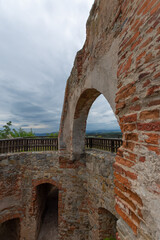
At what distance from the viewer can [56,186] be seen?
213 inches

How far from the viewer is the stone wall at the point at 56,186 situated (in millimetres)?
4602

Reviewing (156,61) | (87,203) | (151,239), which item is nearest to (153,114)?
(156,61)

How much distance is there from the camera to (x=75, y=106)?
4645 mm

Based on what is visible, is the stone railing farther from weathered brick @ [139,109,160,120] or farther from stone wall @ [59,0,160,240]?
weathered brick @ [139,109,160,120]

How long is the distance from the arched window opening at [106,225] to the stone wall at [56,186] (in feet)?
0.63

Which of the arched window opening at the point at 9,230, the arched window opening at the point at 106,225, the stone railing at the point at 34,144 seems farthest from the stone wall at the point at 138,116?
the arched window opening at the point at 9,230

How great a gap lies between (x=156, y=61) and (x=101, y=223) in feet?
16.0

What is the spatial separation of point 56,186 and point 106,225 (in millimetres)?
2480

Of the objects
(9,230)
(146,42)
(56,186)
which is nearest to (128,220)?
(146,42)

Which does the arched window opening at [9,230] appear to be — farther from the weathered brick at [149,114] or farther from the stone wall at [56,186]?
the weathered brick at [149,114]

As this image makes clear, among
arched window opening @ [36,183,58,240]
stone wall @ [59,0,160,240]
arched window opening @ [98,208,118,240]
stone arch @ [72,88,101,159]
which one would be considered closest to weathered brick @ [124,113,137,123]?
stone wall @ [59,0,160,240]

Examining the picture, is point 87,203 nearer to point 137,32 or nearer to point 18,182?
point 18,182

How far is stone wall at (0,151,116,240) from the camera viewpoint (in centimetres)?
460

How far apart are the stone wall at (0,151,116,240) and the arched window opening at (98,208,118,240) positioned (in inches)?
7.5
